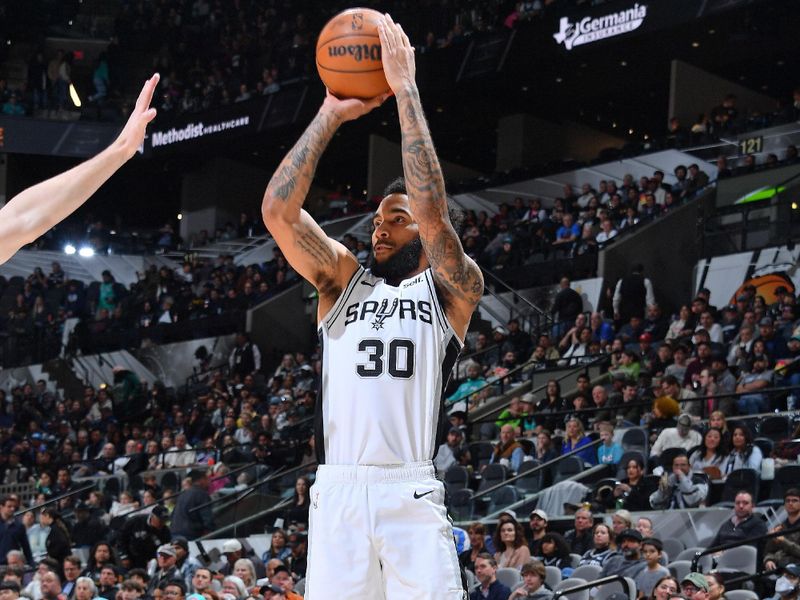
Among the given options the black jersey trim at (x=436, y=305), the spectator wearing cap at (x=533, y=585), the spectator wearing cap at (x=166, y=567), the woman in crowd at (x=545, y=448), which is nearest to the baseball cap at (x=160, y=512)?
the spectator wearing cap at (x=166, y=567)

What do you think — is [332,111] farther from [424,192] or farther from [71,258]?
[71,258]

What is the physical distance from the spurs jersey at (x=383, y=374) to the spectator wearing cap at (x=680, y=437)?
7417mm

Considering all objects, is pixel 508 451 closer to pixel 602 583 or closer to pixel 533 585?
pixel 533 585

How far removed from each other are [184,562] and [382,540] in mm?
8314

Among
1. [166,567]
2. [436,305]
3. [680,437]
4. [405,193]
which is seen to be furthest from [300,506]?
[436,305]

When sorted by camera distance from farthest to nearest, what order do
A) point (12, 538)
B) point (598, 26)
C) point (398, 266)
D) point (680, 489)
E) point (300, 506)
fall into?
point (598, 26), point (12, 538), point (300, 506), point (680, 489), point (398, 266)

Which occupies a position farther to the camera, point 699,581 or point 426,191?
point 699,581

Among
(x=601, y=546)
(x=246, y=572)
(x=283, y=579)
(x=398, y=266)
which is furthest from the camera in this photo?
(x=246, y=572)

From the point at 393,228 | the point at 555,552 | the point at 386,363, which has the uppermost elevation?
the point at 393,228

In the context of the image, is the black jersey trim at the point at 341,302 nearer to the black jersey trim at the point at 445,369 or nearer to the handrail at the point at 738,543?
the black jersey trim at the point at 445,369

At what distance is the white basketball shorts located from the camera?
4.09 metres

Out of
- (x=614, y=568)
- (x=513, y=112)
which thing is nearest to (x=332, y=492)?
(x=614, y=568)

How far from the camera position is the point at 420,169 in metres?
4.27

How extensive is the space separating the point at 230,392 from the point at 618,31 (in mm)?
9152
